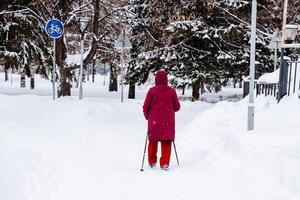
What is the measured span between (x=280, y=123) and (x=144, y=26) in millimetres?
11268

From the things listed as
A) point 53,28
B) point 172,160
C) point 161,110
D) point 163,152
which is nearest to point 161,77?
point 161,110

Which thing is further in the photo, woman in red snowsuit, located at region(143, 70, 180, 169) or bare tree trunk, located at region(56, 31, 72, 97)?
bare tree trunk, located at region(56, 31, 72, 97)

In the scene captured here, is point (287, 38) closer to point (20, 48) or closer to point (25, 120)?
point (25, 120)

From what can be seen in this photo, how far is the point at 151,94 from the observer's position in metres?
6.86

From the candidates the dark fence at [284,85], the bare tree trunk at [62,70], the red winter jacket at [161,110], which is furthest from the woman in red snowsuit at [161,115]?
the bare tree trunk at [62,70]

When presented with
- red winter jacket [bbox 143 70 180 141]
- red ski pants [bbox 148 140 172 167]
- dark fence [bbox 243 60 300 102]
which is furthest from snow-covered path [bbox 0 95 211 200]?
dark fence [bbox 243 60 300 102]

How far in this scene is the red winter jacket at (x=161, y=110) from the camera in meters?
6.81

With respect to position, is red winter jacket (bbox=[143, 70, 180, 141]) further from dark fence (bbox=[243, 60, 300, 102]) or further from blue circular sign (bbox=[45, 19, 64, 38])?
blue circular sign (bbox=[45, 19, 64, 38])

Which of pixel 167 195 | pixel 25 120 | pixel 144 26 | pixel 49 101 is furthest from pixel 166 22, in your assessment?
pixel 167 195

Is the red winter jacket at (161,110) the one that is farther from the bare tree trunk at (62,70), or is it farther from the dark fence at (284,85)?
the bare tree trunk at (62,70)

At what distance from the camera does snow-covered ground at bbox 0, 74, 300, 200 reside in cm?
493

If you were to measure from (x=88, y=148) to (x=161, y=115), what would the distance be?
2.48 meters

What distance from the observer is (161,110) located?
22.5 feet

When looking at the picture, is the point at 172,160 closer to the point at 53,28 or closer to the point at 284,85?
the point at 284,85
